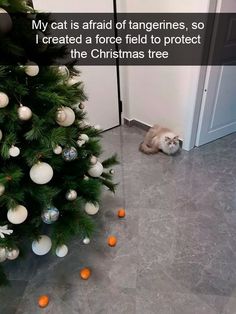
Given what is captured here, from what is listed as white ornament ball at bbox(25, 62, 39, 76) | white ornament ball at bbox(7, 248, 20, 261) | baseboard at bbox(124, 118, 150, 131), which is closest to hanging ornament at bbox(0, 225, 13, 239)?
white ornament ball at bbox(7, 248, 20, 261)

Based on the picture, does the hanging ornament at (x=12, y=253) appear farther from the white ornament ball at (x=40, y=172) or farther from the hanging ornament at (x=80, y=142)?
the hanging ornament at (x=80, y=142)

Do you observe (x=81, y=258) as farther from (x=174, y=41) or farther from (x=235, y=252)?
(x=174, y=41)

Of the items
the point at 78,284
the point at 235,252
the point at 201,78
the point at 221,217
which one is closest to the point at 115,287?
the point at 78,284

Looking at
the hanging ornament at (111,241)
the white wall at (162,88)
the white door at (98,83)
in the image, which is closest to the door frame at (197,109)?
the white wall at (162,88)

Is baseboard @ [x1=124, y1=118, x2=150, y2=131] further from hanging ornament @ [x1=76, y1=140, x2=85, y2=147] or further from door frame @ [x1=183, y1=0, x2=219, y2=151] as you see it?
hanging ornament @ [x1=76, y1=140, x2=85, y2=147]

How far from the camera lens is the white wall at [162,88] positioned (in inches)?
78.2

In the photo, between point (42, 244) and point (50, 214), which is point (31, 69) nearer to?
point (50, 214)

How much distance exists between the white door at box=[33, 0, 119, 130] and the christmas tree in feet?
3.50

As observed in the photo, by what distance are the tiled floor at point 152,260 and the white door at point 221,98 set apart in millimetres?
467

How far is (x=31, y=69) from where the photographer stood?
2.98ft

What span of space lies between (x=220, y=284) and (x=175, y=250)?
27 centimetres

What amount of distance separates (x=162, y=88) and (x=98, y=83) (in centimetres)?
57

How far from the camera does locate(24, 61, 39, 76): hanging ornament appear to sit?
35.4 inches

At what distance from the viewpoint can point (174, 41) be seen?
2039mm
